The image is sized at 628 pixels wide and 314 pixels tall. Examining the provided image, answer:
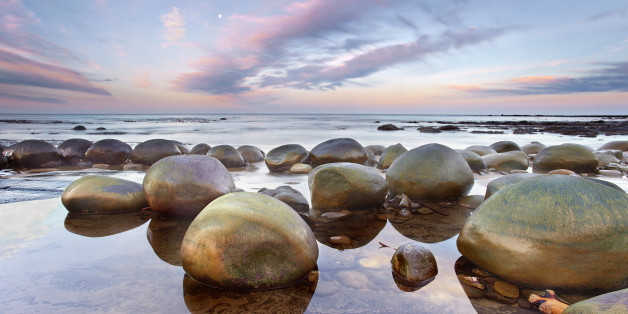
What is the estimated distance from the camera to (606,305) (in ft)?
4.69

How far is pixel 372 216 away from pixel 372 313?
5.42ft

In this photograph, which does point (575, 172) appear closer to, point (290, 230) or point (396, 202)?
point (396, 202)

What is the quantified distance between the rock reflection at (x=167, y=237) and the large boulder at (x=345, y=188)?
1354 millimetres

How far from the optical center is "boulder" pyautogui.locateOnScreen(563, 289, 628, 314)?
1.40 m

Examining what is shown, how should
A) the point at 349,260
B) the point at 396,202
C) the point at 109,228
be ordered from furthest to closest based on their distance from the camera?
1. the point at 396,202
2. the point at 109,228
3. the point at 349,260

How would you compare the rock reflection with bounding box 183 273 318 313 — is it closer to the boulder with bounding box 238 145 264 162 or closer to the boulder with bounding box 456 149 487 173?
the boulder with bounding box 456 149 487 173

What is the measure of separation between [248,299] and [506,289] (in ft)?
4.91

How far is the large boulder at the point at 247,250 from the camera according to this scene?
1979 mm

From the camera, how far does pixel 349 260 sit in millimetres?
2363

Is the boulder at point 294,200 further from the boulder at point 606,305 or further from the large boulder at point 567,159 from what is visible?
the large boulder at point 567,159

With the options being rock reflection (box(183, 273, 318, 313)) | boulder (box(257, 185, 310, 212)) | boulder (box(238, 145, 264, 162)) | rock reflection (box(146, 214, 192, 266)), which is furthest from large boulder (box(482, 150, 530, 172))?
rock reflection (box(146, 214, 192, 266))

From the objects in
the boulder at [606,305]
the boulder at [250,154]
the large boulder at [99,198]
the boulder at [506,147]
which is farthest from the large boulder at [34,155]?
the boulder at [506,147]

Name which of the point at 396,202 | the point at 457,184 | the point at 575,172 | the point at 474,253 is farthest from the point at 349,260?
the point at 575,172

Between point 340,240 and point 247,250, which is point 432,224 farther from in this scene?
point 247,250
